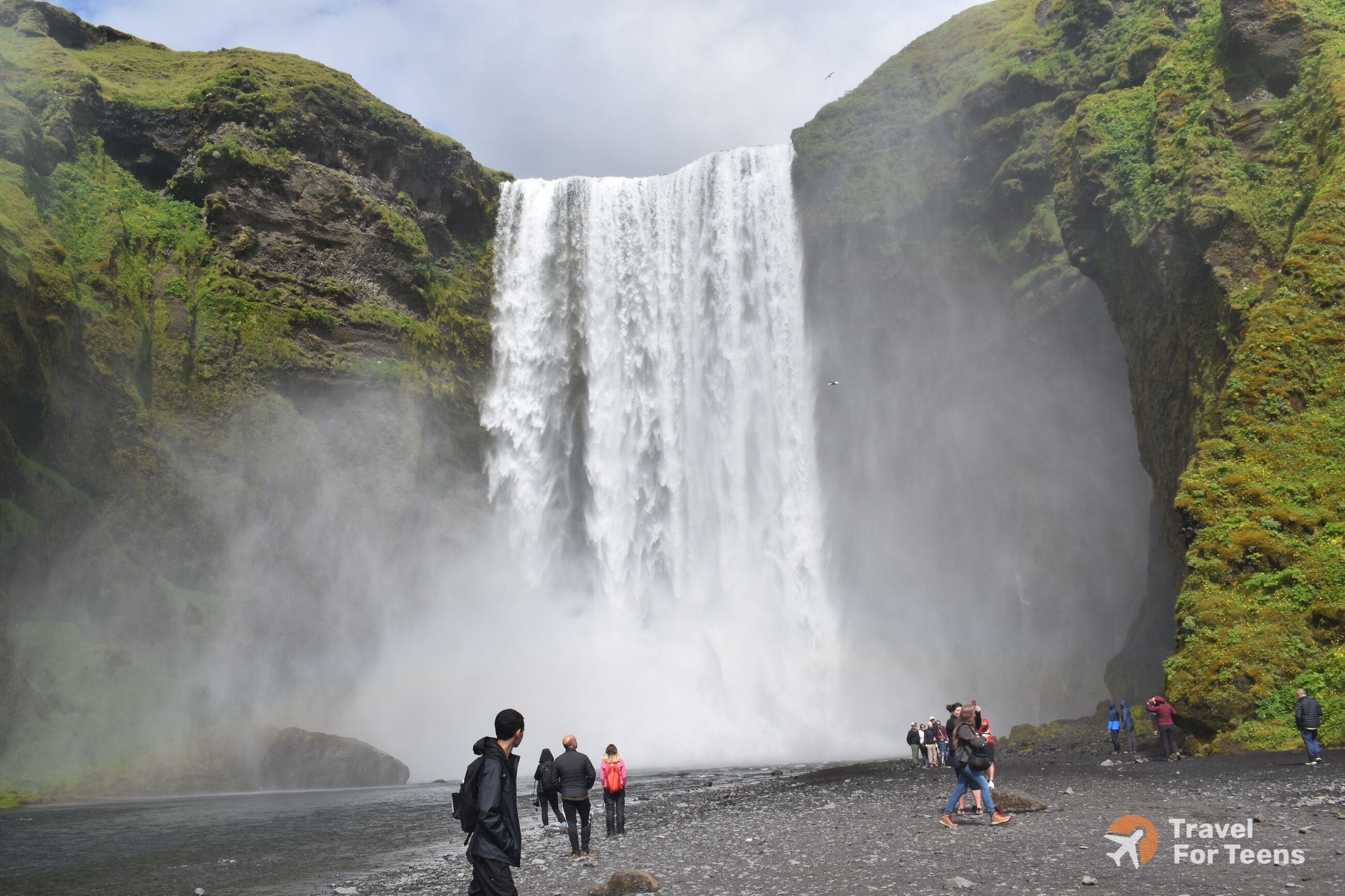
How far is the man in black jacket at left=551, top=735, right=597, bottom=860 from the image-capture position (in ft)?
40.7

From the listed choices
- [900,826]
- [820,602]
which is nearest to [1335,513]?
[900,826]

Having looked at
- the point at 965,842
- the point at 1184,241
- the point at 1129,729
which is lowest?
the point at 965,842

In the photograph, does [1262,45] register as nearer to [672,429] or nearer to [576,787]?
[672,429]

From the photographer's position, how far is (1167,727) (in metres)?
18.6

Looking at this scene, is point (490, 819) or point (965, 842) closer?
point (490, 819)

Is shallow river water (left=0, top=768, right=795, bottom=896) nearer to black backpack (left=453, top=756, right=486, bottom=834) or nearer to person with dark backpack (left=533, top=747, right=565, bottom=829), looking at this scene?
person with dark backpack (left=533, top=747, right=565, bottom=829)

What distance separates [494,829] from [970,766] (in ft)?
26.0

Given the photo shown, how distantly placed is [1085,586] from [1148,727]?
14.4 m

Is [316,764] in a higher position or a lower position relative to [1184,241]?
lower

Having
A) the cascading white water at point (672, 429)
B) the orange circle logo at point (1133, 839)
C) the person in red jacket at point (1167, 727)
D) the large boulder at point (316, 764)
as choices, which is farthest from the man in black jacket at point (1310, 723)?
the cascading white water at point (672, 429)

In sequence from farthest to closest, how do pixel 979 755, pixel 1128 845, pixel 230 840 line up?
1. pixel 230 840
2. pixel 979 755
3. pixel 1128 845

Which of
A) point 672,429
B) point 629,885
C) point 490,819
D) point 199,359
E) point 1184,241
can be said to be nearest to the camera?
point 490,819

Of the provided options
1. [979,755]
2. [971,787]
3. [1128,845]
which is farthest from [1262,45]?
[1128,845]

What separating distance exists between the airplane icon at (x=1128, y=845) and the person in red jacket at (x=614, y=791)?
663 centimetres
